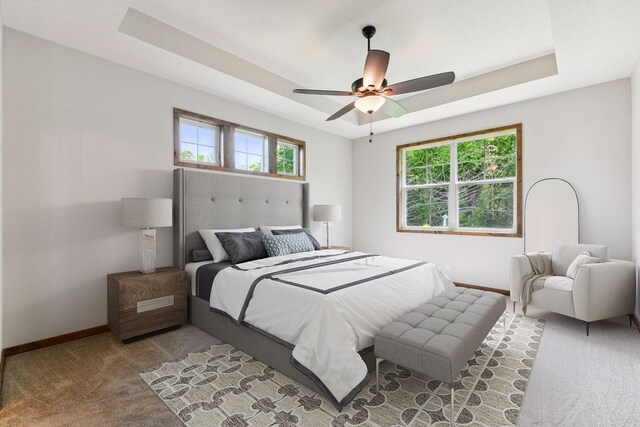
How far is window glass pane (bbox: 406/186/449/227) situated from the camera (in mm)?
4973

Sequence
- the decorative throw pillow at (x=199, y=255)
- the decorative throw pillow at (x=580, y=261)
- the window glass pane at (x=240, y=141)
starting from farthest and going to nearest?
1. the window glass pane at (x=240, y=141)
2. the decorative throw pillow at (x=199, y=255)
3. the decorative throw pillow at (x=580, y=261)

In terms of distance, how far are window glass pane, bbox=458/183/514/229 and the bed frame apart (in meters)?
2.52

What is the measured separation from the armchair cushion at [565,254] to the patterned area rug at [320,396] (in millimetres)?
1496

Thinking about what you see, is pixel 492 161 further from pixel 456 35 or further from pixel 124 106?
pixel 124 106

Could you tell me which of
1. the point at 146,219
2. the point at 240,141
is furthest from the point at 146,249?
the point at 240,141

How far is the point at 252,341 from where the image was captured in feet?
7.85

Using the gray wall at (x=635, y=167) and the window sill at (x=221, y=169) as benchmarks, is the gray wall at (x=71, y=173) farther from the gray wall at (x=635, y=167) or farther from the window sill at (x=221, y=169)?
the gray wall at (x=635, y=167)

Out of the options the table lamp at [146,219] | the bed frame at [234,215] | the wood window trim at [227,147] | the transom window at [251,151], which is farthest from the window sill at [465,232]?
the table lamp at [146,219]

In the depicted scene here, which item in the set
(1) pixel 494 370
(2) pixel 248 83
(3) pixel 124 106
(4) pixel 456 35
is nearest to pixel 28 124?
(3) pixel 124 106

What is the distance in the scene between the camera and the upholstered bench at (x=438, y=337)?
165 cm

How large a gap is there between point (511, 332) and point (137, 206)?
149 inches

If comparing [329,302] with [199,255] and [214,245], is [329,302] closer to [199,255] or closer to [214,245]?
[214,245]

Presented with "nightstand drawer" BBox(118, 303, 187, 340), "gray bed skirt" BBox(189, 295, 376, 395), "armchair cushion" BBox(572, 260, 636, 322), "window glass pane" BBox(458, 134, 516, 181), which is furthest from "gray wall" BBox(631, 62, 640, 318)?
"nightstand drawer" BBox(118, 303, 187, 340)

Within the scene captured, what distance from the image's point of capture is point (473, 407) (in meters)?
1.82
